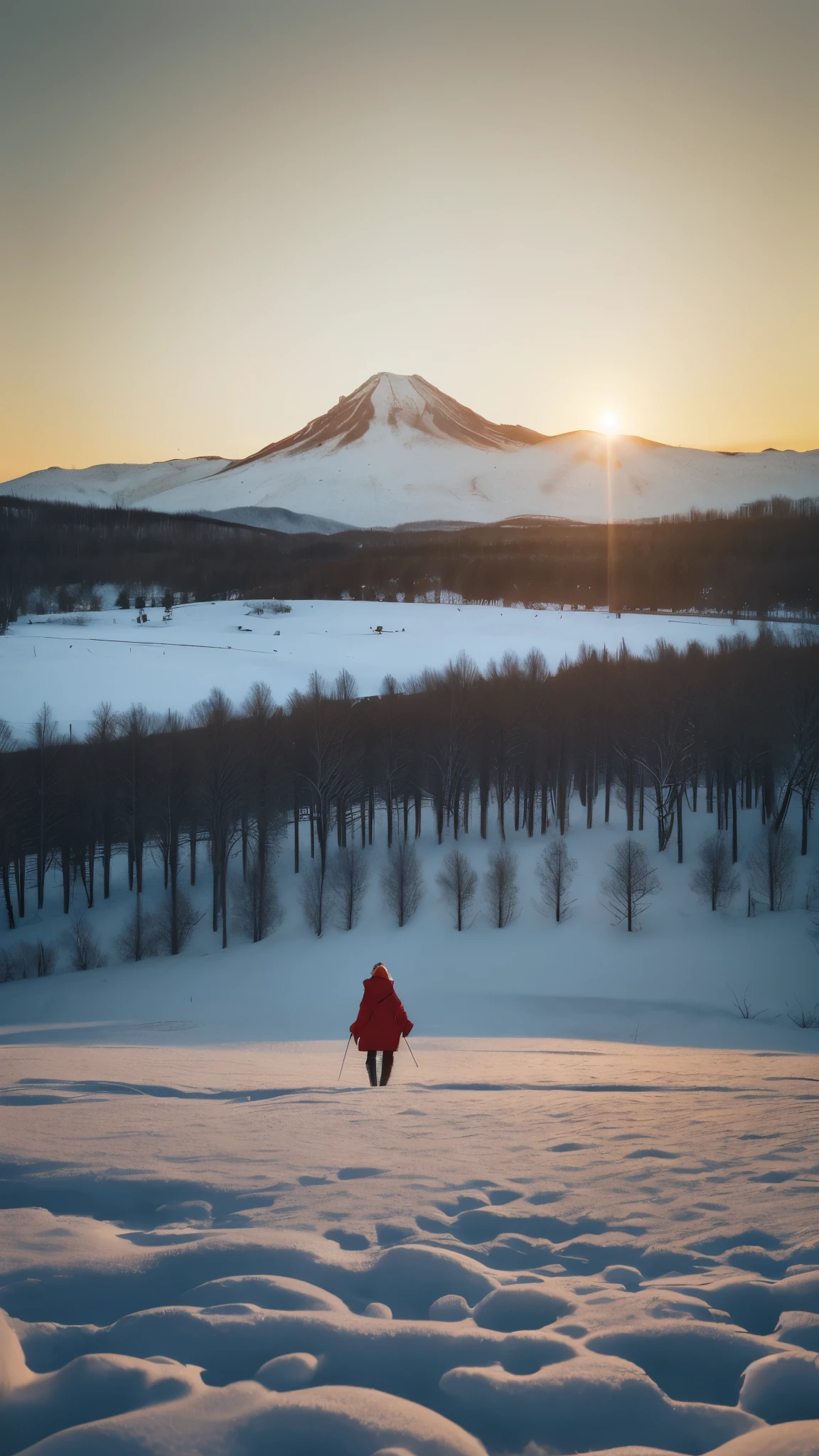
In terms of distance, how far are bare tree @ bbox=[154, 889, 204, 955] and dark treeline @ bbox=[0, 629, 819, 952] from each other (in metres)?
0.18

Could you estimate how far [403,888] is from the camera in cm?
3212

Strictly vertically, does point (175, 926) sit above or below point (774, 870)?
below

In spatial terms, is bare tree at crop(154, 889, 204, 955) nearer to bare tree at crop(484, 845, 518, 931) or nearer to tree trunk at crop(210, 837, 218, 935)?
tree trunk at crop(210, 837, 218, 935)

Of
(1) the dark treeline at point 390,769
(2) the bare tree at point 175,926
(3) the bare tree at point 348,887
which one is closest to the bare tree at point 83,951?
(2) the bare tree at point 175,926

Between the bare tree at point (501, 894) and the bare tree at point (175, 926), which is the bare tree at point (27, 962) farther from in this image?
the bare tree at point (501, 894)

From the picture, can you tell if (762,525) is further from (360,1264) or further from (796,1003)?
(360,1264)

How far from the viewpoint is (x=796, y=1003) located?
1039 inches

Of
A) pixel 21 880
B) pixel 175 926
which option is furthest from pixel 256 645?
pixel 175 926

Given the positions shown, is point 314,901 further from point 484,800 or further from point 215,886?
point 484,800

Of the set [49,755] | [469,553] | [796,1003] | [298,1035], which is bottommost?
[796,1003]

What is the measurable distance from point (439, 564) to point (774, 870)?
95.9 m

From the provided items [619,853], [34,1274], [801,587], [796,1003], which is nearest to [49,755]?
[619,853]

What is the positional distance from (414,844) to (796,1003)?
60.5 ft

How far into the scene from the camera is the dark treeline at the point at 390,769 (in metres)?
35.0
